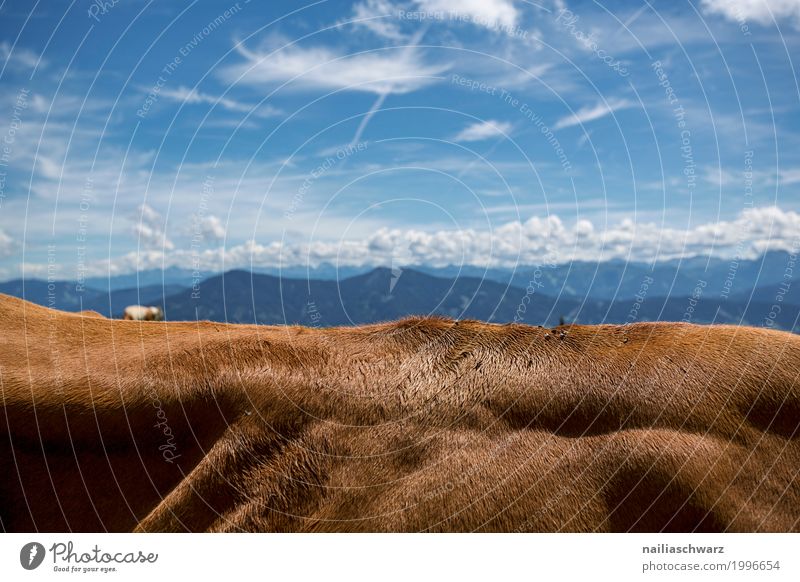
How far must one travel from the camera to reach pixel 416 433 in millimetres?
7836

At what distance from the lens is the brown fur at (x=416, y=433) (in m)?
7.44

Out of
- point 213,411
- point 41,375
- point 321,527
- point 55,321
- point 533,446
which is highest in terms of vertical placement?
point 55,321

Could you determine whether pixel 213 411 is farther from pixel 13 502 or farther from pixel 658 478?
pixel 658 478

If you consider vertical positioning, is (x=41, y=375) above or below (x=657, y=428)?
above

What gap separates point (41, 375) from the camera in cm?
825

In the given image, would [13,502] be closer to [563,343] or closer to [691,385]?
[563,343]

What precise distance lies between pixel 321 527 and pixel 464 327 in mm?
A: 3048

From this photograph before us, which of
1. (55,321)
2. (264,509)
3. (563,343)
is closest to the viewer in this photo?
(264,509)

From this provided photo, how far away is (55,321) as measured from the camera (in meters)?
9.30

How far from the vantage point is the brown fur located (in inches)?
293

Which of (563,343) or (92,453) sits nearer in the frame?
(92,453)

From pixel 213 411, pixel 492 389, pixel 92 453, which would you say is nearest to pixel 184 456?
pixel 213 411

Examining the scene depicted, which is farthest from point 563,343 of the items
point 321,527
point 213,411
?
point 213,411

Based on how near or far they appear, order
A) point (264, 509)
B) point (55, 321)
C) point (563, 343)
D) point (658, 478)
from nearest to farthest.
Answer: point (658, 478) < point (264, 509) < point (563, 343) < point (55, 321)
